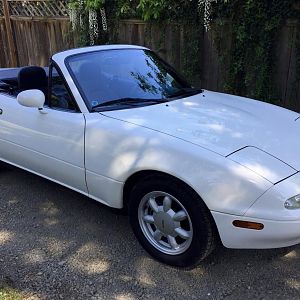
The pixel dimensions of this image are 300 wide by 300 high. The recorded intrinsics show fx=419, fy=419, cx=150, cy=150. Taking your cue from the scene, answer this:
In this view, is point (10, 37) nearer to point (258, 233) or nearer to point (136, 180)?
point (136, 180)

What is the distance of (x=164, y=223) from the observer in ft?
10.3

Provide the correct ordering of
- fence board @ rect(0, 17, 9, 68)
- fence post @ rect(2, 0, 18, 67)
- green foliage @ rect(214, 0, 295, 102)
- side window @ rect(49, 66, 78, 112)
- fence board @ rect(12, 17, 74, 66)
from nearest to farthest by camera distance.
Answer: side window @ rect(49, 66, 78, 112) → green foliage @ rect(214, 0, 295, 102) → fence board @ rect(12, 17, 74, 66) → fence post @ rect(2, 0, 18, 67) → fence board @ rect(0, 17, 9, 68)

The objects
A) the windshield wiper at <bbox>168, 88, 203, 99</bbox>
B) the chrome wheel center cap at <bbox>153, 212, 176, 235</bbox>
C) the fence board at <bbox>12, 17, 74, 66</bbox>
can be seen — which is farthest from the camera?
the fence board at <bbox>12, 17, 74, 66</bbox>

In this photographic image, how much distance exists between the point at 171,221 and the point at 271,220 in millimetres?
772

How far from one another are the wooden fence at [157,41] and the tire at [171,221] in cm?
359

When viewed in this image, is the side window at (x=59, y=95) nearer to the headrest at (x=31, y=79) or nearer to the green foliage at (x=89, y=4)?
the headrest at (x=31, y=79)

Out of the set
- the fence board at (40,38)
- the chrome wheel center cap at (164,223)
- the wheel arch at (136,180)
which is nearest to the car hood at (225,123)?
the wheel arch at (136,180)

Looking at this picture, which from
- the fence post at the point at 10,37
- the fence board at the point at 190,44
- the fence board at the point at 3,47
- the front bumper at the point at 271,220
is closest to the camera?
the front bumper at the point at 271,220

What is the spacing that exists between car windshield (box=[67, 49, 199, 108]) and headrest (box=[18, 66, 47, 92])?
930mm

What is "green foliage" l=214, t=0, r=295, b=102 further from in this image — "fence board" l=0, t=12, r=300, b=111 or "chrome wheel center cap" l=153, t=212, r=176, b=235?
"chrome wheel center cap" l=153, t=212, r=176, b=235

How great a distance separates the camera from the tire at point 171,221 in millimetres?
2873

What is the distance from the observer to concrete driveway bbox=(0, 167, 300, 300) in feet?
9.67

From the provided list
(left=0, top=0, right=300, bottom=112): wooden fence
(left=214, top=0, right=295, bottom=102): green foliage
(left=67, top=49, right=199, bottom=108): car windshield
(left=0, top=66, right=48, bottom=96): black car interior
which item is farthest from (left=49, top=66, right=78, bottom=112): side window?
(left=0, top=0, right=300, bottom=112): wooden fence

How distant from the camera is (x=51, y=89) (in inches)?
154
